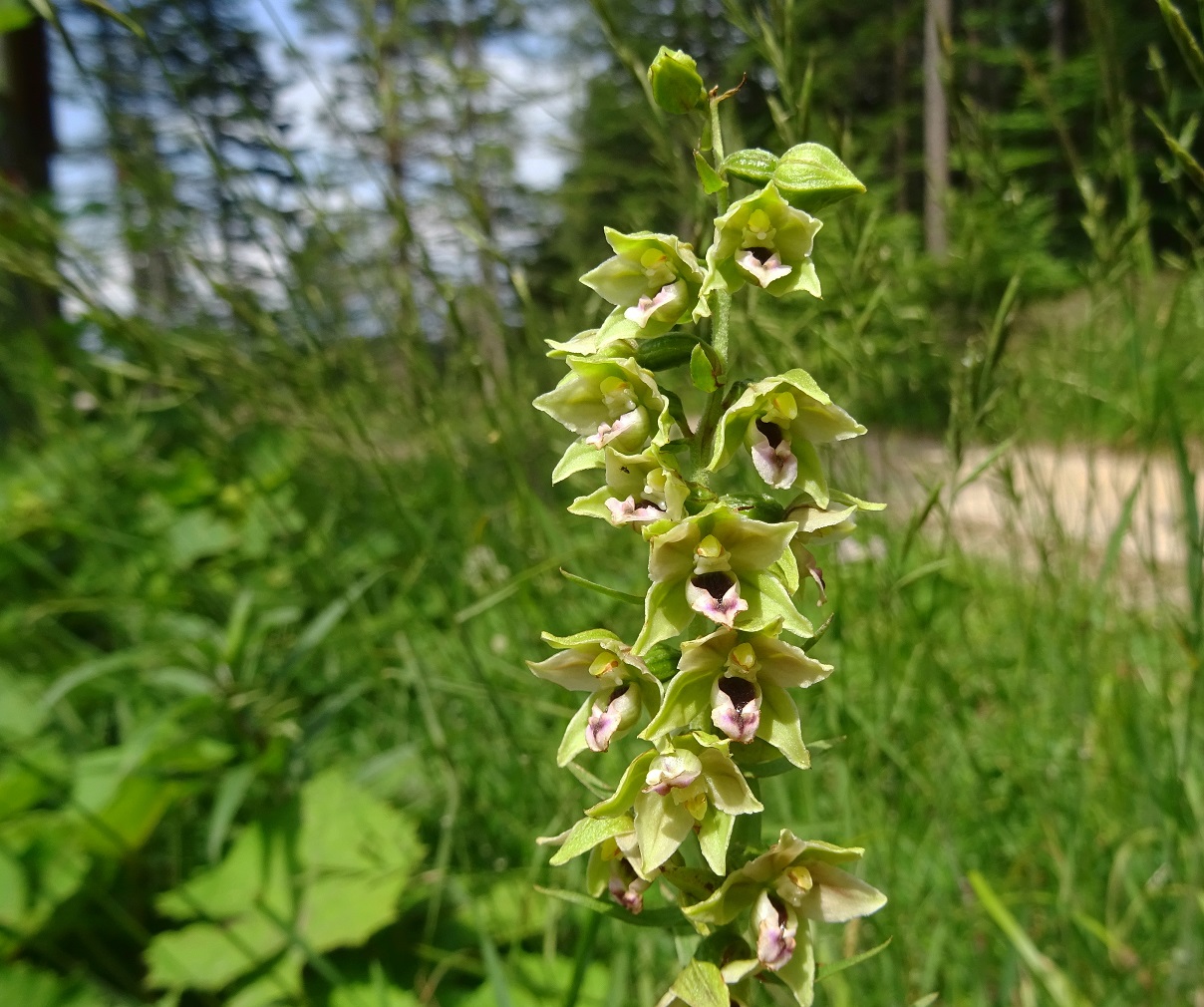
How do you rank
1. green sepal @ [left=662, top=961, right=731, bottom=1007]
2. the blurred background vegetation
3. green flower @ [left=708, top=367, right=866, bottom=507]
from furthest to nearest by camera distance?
the blurred background vegetation
green flower @ [left=708, top=367, right=866, bottom=507]
green sepal @ [left=662, top=961, right=731, bottom=1007]

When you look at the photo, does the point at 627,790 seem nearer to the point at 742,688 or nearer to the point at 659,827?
the point at 659,827

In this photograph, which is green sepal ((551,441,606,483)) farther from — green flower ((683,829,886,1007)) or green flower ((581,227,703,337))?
green flower ((683,829,886,1007))

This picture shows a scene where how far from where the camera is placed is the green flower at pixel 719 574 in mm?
883

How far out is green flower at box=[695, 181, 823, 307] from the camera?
0.96m

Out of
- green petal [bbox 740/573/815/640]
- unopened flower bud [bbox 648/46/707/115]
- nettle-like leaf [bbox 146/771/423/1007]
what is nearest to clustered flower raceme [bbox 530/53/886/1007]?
green petal [bbox 740/573/815/640]

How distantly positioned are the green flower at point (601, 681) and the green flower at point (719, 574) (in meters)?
0.08

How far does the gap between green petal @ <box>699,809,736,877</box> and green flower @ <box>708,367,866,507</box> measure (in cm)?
36

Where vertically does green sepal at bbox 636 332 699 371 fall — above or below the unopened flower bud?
below

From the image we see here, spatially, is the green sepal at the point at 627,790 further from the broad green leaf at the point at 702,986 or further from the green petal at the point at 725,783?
the broad green leaf at the point at 702,986

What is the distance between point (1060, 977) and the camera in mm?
1293

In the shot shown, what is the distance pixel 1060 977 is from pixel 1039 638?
1.13m

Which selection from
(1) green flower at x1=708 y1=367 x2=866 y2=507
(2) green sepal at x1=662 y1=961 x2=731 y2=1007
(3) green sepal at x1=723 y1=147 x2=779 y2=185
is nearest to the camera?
(2) green sepal at x1=662 y1=961 x2=731 y2=1007

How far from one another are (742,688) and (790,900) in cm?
26

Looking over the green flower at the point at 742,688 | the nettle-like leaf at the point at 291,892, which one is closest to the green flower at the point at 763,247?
the green flower at the point at 742,688
